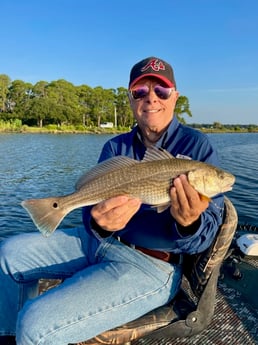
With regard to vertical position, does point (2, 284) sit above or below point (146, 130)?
below

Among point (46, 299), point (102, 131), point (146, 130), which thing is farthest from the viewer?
point (102, 131)

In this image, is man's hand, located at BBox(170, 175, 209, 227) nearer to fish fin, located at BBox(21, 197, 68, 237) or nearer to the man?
the man

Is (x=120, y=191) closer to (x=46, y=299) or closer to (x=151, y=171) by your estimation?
(x=151, y=171)

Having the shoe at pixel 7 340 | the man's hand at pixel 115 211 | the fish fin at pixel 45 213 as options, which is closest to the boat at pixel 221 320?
the shoe at pixel 7 340

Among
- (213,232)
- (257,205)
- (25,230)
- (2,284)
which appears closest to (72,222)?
(25,230)

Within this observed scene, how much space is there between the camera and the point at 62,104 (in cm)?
9875

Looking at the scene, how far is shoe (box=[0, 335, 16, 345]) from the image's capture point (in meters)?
3.02

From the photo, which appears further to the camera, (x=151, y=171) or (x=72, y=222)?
(x=72, y=222)

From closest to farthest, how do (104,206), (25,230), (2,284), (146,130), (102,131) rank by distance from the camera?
(104,206)
(2,284)
(146,130)
(25,230)
(102,131)

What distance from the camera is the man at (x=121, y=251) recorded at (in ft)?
8.13

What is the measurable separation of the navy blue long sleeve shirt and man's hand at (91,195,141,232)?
22 cm

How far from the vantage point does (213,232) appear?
2773 mm

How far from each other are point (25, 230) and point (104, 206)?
9.08 meters

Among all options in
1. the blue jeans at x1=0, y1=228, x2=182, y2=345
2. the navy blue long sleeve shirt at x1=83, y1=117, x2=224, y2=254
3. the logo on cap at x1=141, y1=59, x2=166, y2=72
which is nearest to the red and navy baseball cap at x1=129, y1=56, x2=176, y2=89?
the logo on cap at x1=141, y1=59, x2=166, y2=72
